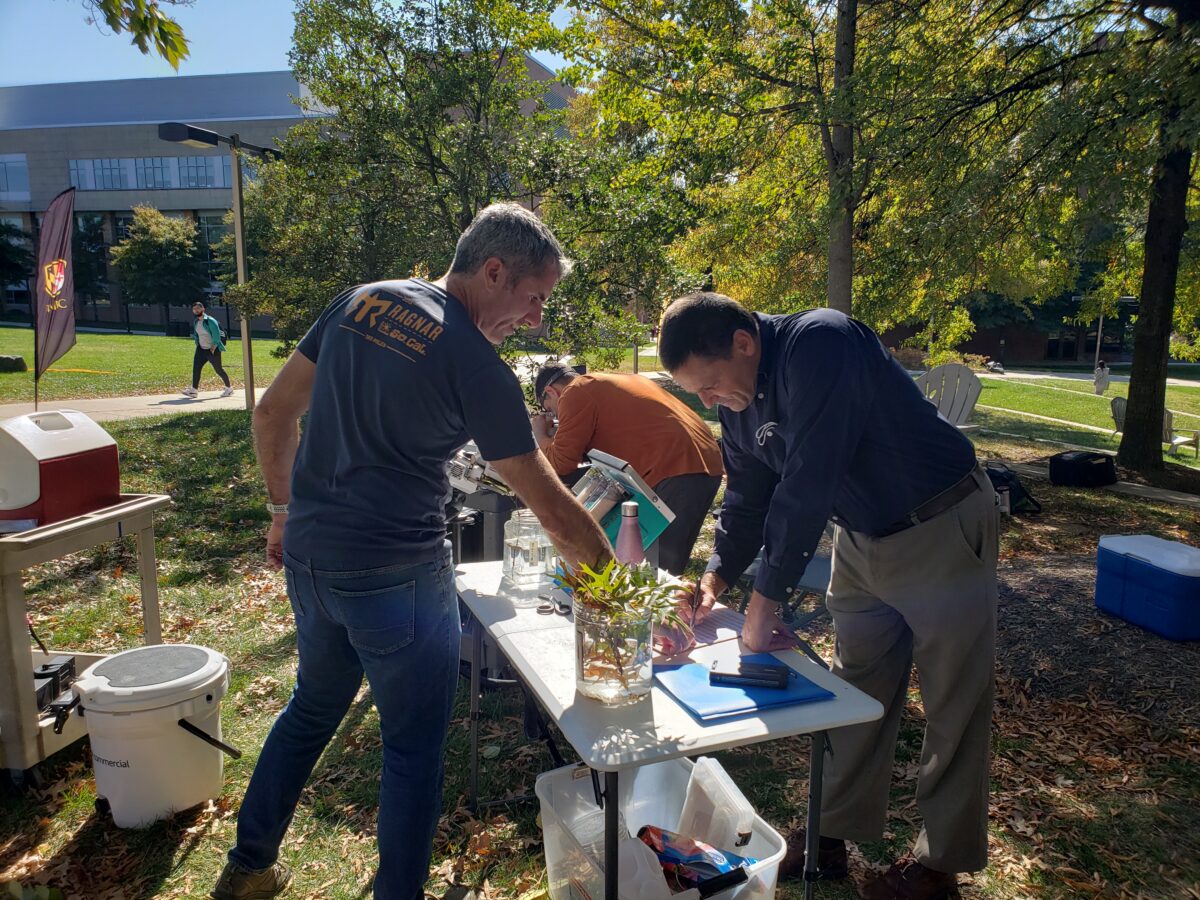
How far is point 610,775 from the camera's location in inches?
68.1

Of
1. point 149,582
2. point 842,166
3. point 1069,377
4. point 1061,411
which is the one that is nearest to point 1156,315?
point 842,166

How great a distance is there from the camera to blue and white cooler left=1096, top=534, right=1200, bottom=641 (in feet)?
13.9

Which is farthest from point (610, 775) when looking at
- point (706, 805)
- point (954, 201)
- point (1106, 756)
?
point (954, 201)

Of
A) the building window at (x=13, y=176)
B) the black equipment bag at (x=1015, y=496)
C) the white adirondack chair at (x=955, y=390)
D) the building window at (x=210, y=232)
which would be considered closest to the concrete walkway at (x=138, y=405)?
the white adirondack chair at (x=955, y=390)

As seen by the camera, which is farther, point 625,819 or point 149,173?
point 149,173

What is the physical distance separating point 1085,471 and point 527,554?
8.74 m

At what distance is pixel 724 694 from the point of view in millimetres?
1900

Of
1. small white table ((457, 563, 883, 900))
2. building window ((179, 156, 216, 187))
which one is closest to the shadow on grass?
small white table ((457, 563, 883, 900))

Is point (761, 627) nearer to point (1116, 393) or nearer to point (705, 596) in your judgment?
point (705, 596)

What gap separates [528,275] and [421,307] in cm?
31

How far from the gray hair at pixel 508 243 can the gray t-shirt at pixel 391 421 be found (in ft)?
0.42

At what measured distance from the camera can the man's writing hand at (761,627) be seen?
2.16m

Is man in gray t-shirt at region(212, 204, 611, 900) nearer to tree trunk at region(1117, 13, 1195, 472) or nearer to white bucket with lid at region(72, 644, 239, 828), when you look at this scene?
white bucket with lid at region(72, 644, 239, 828)

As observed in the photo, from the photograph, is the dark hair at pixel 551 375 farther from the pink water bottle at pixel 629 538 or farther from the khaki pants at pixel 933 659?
the khaki pants at pixel 933 659
